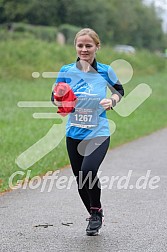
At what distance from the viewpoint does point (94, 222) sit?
6531 mm

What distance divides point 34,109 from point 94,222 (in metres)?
14.4

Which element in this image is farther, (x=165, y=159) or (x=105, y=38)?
(x=105, y=38)

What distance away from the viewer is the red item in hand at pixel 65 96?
635cm

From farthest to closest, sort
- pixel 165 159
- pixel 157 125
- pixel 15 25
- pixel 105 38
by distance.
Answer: pixel 105 38 < pixel 15 25 < pixel 157 125 < pixel 165 159

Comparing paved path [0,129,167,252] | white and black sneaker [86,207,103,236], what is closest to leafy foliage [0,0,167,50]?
paved path [0,129,167,252]

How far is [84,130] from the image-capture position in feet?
21.3

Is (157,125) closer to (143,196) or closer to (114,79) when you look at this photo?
(143,196)

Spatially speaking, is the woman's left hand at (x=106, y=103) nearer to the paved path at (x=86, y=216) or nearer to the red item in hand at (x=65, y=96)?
the red item in hand at (x=65, y=96)

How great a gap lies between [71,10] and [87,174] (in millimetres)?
63142

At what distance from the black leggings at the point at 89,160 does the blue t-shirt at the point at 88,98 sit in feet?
0.23

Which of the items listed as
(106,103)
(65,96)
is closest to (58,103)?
(65,96)

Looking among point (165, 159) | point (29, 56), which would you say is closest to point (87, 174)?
point (165, 159)

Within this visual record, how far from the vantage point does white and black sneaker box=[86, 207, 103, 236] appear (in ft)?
21.4

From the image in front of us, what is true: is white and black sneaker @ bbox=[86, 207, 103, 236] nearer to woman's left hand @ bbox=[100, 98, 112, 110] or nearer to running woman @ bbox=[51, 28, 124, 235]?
running woman @ bbox=[51, 28, 124, 235]
